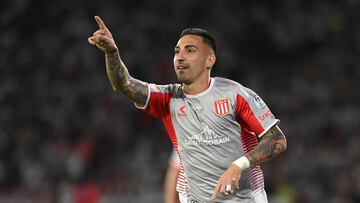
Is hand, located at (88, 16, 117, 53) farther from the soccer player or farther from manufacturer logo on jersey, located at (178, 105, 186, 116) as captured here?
the soccer player

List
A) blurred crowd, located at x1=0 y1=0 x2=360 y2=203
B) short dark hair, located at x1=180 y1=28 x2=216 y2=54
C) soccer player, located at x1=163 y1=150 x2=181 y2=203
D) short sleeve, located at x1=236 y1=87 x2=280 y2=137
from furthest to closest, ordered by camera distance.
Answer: blurred crowd, located at x1=0 y1=0 x2=360 y2=203 < soccer player, located at x1=163 y1=150 x2=181 y2=203 < short dark hair, located at x1=180 y1=28 x2=216 y2=54 < short sleeve, located at x1=236 y1=87 x2=280 y2=137

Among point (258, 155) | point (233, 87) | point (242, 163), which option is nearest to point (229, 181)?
point (242, 163)

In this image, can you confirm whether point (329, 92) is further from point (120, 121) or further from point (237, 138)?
point (237, 138)

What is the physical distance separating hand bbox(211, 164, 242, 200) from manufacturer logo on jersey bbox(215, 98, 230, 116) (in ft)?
1.71

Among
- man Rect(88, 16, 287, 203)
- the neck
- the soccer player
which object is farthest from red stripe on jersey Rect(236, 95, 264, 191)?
the soccer player

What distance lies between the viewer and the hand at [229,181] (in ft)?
16.9

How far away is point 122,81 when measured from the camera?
570 cm

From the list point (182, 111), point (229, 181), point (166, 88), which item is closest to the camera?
point (229, 181)

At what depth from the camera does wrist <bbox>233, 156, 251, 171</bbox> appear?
535cm

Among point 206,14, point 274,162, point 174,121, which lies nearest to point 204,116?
point 174,121

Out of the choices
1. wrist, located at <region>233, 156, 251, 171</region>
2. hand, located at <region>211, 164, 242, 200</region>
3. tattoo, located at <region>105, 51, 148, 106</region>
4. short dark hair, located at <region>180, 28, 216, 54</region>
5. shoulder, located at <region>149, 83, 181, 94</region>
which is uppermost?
short dark hair, located at <region>180, 28, 216, 54</region>

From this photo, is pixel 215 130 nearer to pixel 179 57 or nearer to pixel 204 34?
pixel 179 57

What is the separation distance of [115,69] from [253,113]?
103cm

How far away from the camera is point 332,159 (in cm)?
1377
